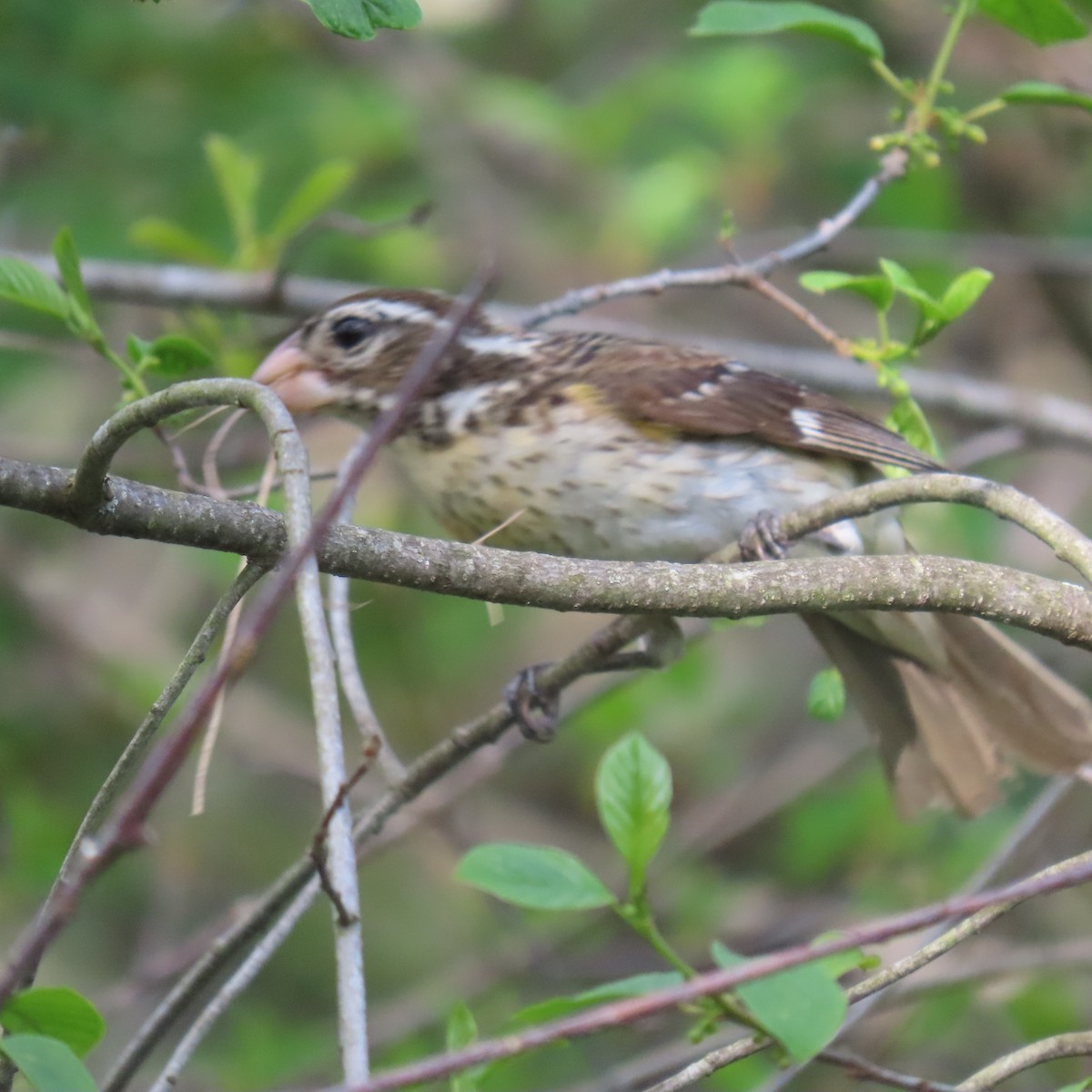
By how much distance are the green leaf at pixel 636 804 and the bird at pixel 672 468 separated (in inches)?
52.8

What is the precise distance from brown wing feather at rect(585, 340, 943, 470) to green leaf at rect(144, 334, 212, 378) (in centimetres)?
104

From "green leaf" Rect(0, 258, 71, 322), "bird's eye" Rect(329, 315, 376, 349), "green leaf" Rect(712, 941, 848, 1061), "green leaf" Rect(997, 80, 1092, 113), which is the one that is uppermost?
"green leaf" Rect(997, 80, 1092, 113)

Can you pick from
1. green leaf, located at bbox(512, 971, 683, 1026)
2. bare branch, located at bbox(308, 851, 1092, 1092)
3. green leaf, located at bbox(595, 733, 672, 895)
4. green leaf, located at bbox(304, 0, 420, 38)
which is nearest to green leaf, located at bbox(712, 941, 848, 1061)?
→ bare branch, located at bbox(308, 851, 1092, 1092)

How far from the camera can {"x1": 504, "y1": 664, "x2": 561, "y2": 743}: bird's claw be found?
326cm

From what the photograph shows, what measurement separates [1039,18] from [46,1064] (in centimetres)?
248

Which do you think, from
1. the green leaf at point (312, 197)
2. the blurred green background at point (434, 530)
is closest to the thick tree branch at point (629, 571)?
the green leaf at point (312, 197)

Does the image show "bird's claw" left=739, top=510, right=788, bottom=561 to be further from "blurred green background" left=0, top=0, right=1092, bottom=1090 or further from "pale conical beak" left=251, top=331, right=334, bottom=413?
"blurred green background" left=0, top=0, right=1092, bottom=1090

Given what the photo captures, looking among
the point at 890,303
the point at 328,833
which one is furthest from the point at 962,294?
the point at 328,833

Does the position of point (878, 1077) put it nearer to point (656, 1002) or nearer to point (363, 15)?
point (656, 1002)

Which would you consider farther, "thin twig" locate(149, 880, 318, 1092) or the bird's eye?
the bird's eye

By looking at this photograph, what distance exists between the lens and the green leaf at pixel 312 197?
3.57m

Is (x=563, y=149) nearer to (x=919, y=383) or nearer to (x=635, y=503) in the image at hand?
(x=919, y=383)

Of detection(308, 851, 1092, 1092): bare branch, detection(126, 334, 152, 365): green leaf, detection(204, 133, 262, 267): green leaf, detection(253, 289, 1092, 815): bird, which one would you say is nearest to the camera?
detection(308, 851, 1092, 1092): bare branch

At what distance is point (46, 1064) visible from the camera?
1539 mm
